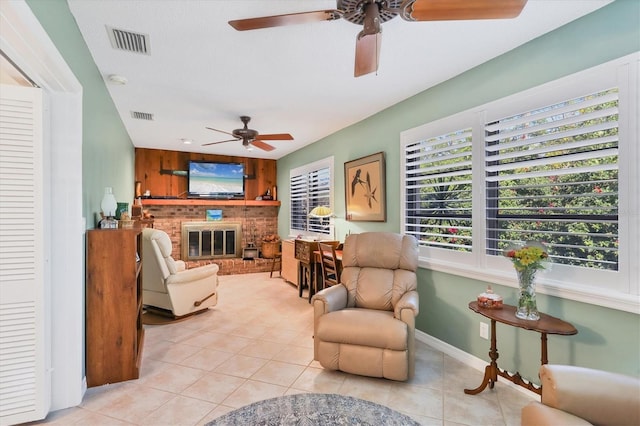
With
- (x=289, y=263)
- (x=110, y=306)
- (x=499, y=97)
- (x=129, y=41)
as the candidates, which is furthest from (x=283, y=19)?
(x=289, y=263)

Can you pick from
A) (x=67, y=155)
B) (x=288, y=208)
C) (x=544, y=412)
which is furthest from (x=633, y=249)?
(x=288, y=208)

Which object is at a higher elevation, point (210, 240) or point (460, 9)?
point (460, 9)

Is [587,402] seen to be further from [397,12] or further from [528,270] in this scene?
[397,12]

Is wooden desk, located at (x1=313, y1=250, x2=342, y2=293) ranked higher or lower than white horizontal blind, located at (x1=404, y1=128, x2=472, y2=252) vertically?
lower

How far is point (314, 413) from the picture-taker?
2.04m

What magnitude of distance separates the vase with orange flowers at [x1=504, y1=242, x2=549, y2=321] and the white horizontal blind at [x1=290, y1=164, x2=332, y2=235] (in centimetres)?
325

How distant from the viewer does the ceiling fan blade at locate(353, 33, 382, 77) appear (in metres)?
1.81

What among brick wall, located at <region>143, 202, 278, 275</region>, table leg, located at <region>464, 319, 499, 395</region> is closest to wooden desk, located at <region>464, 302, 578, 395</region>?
table leg, located at <region>464, 319, 499, 395</region>

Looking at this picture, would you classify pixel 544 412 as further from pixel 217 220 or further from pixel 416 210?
pixel 217 220

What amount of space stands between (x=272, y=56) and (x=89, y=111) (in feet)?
5.02

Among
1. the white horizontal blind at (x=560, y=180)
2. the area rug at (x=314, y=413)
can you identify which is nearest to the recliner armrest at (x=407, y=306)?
the area rug at (x=314, y=413)

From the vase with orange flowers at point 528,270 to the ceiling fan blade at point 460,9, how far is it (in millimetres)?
1346

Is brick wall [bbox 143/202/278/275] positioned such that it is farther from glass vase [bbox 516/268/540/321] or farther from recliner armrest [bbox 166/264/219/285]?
glass vase [bbox 516/268/540/321]

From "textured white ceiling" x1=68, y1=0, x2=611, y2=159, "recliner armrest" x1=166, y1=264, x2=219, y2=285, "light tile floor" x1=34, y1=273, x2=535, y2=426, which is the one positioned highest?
"textured white ceiling" x1=68, y1=0, x2=611, y2=159
